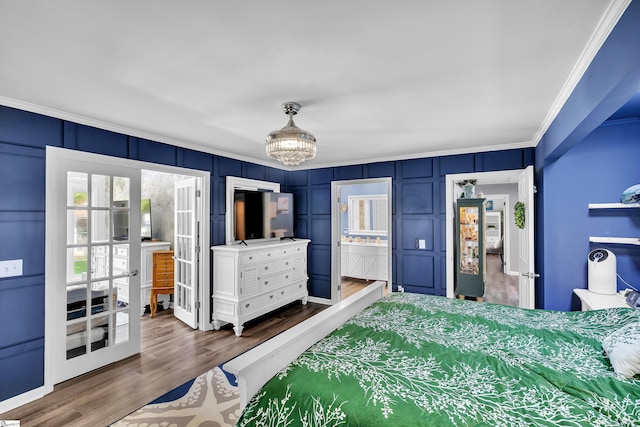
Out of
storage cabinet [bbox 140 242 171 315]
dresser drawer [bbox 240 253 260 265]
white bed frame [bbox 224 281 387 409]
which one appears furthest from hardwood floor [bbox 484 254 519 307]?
storage cabinet [bbox 140 242 171 315]

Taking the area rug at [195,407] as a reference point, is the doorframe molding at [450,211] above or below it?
above

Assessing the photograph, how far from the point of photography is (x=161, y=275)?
14.3 feet

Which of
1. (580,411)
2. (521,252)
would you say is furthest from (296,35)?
(521,252)

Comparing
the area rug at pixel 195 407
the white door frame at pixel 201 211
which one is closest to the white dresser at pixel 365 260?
the white door frame at pixel 201 211

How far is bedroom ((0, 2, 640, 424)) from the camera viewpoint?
6.72 ft

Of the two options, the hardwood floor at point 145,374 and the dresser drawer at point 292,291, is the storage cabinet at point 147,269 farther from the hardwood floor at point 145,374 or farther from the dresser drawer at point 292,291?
the dresser drawer at point 292,291

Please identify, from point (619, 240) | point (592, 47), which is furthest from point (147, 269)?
point (619, 240)

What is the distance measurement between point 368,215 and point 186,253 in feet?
13.4

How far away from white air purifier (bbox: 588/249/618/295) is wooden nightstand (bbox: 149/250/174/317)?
199 inches

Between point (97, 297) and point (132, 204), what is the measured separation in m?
0.97

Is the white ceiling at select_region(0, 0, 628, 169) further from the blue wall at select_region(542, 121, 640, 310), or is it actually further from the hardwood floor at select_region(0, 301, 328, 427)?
the hardwood floor at select_region(0, 301, 328, 427)

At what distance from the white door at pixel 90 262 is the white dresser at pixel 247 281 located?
0.96m

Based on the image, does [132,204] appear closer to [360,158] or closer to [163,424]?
[163,424]

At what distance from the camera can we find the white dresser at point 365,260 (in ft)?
20.5
